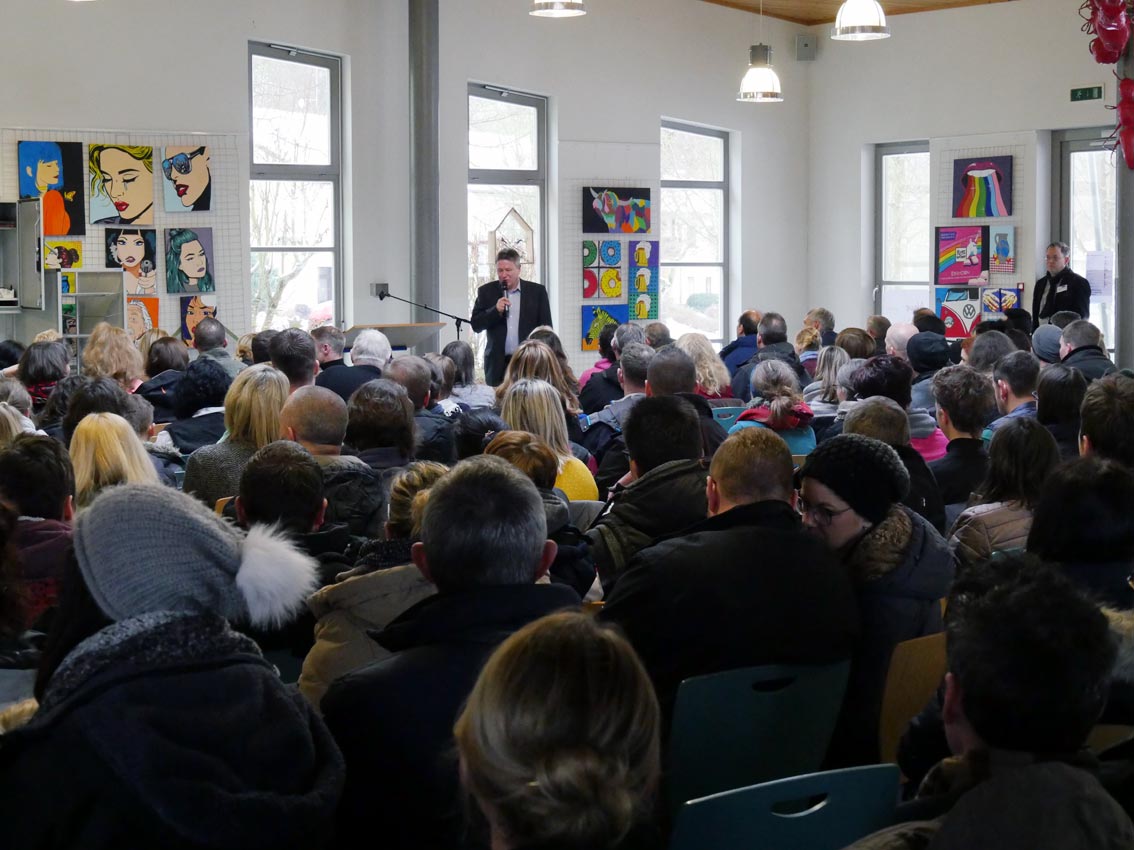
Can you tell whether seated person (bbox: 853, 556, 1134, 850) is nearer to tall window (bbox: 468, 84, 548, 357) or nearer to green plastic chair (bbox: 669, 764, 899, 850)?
green plastic chair (bbox: 669, 764, 899, 850)

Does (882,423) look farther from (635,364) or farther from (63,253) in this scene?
(63,253)

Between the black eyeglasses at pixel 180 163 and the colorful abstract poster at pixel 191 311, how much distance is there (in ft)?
2.73

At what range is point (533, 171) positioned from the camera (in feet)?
39.2

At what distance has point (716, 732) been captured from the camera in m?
2.54

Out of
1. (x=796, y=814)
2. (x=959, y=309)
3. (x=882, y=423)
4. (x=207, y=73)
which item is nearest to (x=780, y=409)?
(x=882, y=423)

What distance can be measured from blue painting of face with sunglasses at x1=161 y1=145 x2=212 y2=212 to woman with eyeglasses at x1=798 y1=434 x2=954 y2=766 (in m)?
7.11

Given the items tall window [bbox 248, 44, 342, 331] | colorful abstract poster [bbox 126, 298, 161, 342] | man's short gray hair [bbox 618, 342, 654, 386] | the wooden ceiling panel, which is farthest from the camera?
the wooden ceiling panel

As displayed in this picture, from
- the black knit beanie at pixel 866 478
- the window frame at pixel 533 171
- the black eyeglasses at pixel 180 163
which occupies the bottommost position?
the black knit beanie at pixel 866 478

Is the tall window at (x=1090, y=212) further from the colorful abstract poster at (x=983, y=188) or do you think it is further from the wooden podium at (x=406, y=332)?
the wooden podium at (x=406, y=332)

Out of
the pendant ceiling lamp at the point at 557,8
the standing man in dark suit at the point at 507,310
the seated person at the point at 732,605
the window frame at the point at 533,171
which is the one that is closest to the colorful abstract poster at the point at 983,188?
the window frame at the point at 533,171

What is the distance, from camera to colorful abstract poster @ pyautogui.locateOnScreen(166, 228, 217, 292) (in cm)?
925

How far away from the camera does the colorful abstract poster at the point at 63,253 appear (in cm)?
862

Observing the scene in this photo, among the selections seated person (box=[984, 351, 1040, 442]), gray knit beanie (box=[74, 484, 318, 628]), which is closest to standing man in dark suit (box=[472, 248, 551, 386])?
seated person (box=[984, 351, 1040, 442])

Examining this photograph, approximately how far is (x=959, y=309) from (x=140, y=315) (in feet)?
25.2
